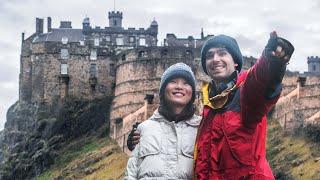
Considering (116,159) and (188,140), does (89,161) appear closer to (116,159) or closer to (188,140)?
(116,159)

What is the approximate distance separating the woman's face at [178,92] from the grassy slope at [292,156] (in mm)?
26649

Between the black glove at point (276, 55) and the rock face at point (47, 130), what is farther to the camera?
the rock face at point (47, 130)

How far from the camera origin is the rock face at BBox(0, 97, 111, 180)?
6494cm

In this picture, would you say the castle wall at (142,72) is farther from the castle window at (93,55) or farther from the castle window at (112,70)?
the castle window at (93,55)

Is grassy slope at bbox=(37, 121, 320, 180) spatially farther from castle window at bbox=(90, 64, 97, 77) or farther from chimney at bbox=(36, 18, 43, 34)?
chimney at bbox=(36, 18, 43, 34)

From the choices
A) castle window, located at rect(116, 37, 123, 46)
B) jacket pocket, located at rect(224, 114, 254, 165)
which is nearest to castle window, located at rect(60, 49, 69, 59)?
castle window, located at rect(116, 37, 123, 46)

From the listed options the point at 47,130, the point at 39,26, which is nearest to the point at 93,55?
the point at 47,130

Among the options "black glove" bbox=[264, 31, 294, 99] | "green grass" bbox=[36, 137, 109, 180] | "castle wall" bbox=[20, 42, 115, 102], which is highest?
"black glove" bbox=[264, 31, 294, 99]

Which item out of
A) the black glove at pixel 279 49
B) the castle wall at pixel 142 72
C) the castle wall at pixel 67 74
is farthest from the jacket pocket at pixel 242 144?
the castle wall at pixel 67 74

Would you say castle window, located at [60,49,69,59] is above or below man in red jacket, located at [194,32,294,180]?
above

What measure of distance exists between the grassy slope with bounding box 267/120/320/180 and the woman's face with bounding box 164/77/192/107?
26.6m

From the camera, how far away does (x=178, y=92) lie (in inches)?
315

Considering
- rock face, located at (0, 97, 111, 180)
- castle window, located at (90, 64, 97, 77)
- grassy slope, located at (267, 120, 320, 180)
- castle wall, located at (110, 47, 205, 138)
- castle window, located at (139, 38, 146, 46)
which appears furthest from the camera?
castle window, located at (139, 38, 146, 46)

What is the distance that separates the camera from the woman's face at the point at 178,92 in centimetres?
795
